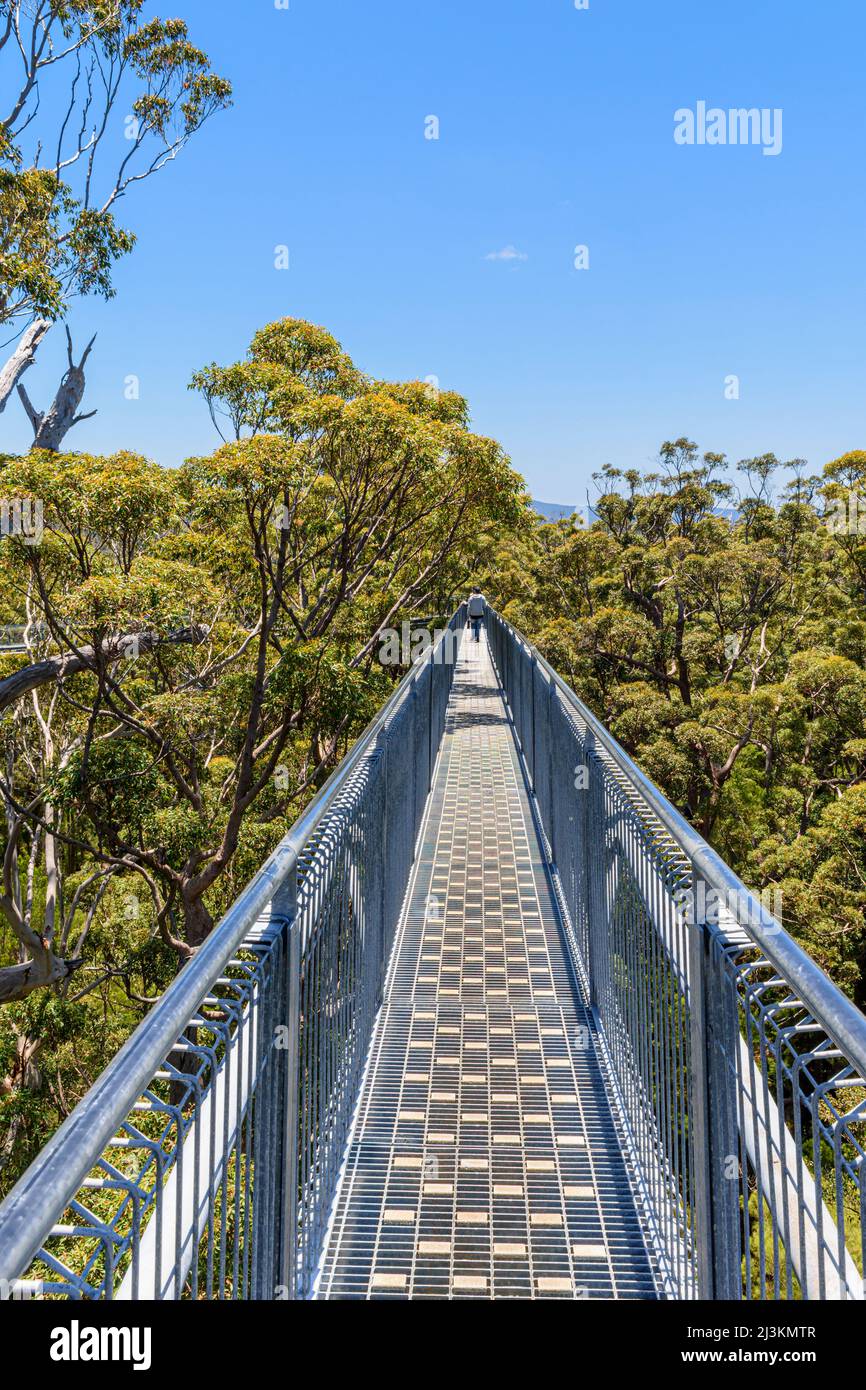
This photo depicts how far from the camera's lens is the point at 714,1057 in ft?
8.29

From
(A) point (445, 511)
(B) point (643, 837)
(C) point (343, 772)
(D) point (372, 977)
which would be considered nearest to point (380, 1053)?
(D) point (372, 977)

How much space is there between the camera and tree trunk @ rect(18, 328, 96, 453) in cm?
1806

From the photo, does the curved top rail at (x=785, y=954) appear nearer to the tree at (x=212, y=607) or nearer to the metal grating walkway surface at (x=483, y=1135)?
the metal grating walkway surface at (x=483, y=1135)

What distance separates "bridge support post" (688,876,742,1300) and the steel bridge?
0.01m

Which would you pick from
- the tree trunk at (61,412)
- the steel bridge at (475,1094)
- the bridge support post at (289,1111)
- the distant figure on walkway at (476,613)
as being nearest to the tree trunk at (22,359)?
the tree trunk at (61,412)

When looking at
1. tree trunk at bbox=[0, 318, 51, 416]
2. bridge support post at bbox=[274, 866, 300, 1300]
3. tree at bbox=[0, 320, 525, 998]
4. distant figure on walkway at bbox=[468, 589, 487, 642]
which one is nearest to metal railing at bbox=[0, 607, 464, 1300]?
bridge support post at bbox=[274, 866, 300, 1300]

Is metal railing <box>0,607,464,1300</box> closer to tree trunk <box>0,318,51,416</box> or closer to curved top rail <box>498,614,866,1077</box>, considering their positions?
curved top rail <box>498,614,866,1077</box>

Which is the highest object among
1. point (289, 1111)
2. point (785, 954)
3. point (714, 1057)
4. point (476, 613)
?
point (476, 613)

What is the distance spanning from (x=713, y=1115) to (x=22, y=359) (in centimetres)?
1718

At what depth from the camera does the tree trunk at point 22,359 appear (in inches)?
627

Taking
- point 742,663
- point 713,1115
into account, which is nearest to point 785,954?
point 713,1115

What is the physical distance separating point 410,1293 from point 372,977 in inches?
72.5

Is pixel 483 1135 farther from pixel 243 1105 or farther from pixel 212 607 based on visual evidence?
pixel 212 607

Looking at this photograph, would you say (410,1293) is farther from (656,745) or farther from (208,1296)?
(656,745)
